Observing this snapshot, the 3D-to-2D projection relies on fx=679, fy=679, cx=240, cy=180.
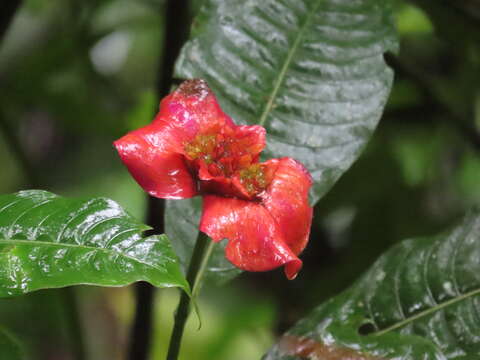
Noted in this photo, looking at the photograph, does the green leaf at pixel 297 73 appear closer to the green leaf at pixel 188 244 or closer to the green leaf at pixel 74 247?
the green leaf at pixel 188 244

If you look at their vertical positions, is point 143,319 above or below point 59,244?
below

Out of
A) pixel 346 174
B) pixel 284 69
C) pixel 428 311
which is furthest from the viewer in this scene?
pixel 346 174

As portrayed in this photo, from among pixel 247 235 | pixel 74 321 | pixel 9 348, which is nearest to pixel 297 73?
pixel 247 235

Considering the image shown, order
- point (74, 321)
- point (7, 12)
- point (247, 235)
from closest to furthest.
Answer: point (247, 235), point (7, 12), point (74, 321)

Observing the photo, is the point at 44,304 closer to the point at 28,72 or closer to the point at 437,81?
the point at 28,72

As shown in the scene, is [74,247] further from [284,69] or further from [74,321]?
[74,321]

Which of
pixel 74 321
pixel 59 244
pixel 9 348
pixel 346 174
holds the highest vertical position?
pixel 59 244

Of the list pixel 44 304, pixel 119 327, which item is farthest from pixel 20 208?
pixel 119 327
